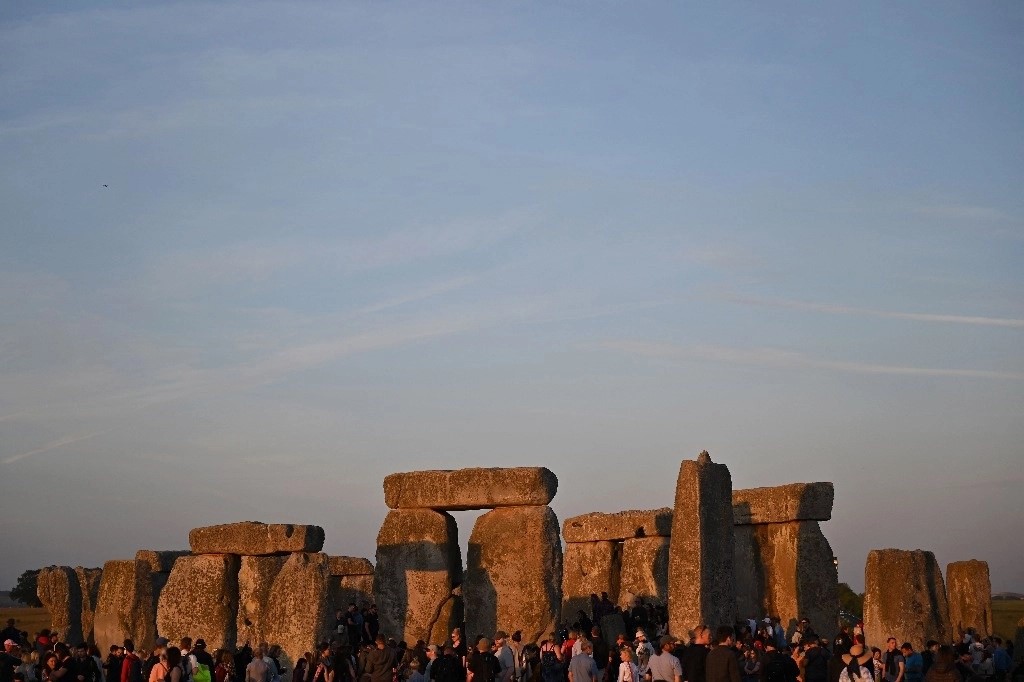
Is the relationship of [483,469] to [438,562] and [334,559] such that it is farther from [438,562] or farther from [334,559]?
[334,559]

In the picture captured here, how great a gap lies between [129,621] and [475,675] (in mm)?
8700

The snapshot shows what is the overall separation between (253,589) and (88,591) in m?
8.32

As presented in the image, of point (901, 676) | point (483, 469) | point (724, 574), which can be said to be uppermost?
point (483, 469)

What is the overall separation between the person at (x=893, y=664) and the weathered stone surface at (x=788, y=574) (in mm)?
5257

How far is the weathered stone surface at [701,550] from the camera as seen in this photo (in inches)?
707

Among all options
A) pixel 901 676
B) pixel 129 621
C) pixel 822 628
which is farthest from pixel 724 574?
pixel 129 621

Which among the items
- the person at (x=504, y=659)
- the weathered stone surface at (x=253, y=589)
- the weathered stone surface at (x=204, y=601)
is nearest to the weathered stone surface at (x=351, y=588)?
the weathered stone surface at (x=204, y=601)

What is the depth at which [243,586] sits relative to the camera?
2023 centimetres

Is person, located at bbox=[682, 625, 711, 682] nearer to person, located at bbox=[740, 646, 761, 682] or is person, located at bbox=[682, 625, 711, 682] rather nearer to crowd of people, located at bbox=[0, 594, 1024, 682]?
crowd of people, located at bbox=[0, 594, 1024, 682]

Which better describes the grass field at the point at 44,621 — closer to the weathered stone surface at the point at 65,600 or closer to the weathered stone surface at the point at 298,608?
the weathered stone surface at the point at 65,600

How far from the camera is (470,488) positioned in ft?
66.3

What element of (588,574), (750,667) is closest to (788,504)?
(588,574)

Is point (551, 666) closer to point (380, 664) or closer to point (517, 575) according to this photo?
point (380, 664)

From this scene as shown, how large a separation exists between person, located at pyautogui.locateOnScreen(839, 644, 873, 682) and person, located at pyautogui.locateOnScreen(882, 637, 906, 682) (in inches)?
121
